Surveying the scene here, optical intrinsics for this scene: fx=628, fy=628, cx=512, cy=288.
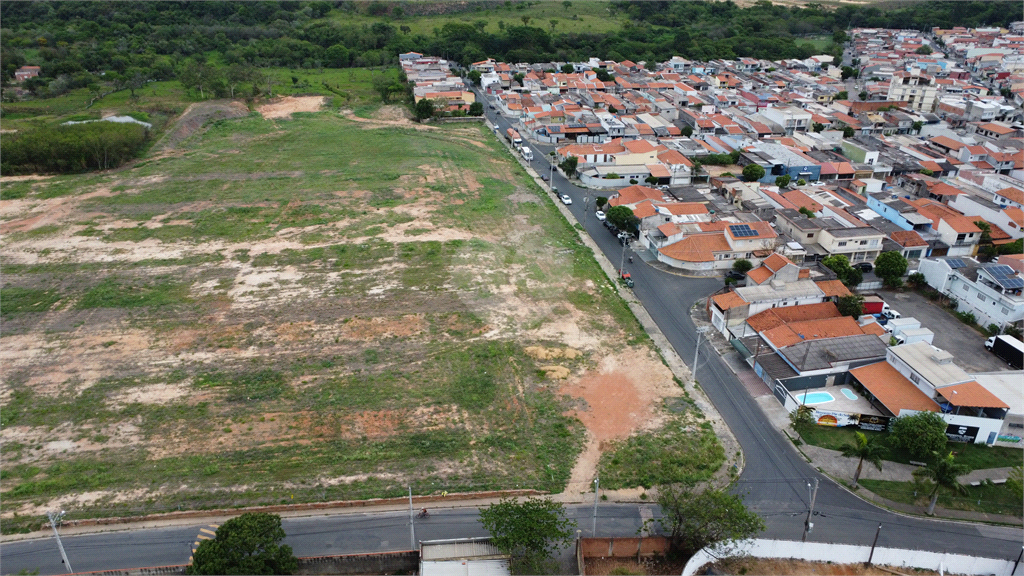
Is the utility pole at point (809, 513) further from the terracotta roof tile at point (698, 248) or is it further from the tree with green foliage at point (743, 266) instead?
the terracotta roof tile at point (698, 248)

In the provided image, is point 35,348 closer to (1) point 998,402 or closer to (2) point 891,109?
(1) point 998,402

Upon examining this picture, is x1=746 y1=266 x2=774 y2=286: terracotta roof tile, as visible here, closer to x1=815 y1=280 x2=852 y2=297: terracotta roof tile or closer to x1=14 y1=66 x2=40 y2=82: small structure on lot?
x1=815 y1=280 x2=852 y2=297: terracotta roof tile

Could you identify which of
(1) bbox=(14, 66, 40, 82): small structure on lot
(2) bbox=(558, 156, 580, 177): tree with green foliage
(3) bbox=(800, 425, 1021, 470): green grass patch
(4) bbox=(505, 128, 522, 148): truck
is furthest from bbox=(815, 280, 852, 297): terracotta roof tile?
(1) bbox=(14, 66, 40, 82): small structure on lot

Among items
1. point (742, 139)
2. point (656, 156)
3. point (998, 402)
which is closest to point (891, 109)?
point (742, 139)

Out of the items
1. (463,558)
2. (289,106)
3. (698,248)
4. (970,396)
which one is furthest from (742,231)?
(289,106)

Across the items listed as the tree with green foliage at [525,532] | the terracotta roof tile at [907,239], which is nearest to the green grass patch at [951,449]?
the tree with green foliage at [525,532]

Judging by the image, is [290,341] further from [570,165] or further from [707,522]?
[570,165]
